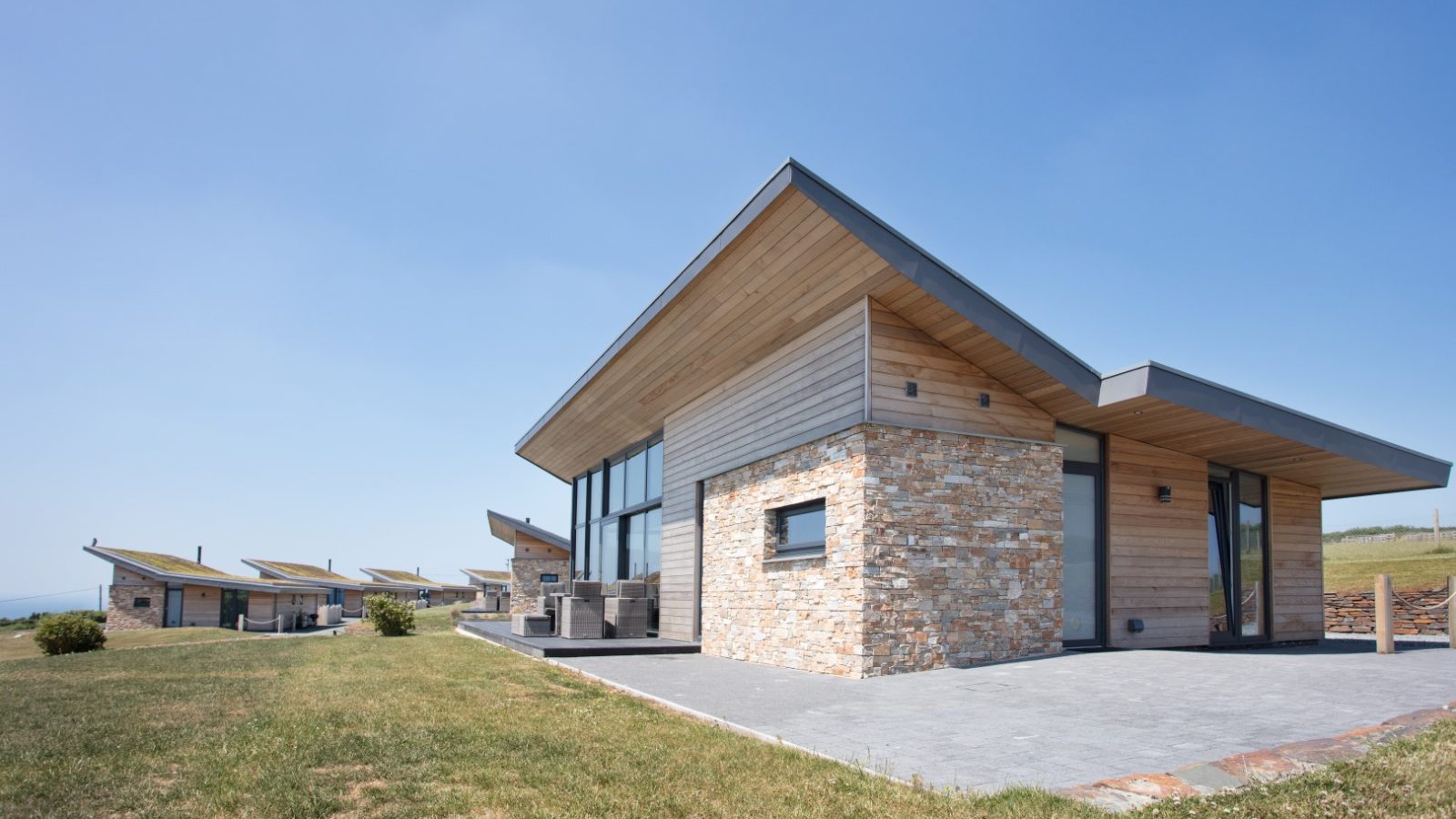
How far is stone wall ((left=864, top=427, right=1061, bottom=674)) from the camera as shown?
8.75m

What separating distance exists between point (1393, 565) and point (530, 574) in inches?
1005

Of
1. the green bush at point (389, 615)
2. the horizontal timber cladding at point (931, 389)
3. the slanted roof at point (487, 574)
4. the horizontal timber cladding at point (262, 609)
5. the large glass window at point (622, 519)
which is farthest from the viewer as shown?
the slanted roof at point (487, 574)

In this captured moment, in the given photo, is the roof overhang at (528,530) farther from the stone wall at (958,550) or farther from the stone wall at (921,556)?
the stone wall at (958,550)

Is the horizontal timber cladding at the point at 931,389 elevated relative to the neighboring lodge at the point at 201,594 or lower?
elevated

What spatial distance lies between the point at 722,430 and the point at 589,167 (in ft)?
14.0

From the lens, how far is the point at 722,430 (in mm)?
12898

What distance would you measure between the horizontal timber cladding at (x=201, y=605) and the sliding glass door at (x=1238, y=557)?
32742 millimetres

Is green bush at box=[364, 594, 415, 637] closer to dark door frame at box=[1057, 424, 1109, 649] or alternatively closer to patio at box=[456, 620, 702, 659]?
patio at box=[456, 620, 702, 659]

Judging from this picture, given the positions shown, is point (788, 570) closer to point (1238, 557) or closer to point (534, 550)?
point (1238, 557)

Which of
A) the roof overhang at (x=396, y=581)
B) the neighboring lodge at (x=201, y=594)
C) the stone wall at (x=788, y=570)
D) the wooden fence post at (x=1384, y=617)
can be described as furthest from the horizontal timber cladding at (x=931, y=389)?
the roof overhang at (x=396, y=581)

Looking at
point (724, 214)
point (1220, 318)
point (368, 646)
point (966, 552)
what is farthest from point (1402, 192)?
point (368, 646)

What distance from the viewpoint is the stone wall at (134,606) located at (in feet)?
95.8

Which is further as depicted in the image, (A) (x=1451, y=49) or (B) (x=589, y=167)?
(B) (x=589, y=167)

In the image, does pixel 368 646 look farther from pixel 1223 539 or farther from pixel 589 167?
pixel 1223 539
